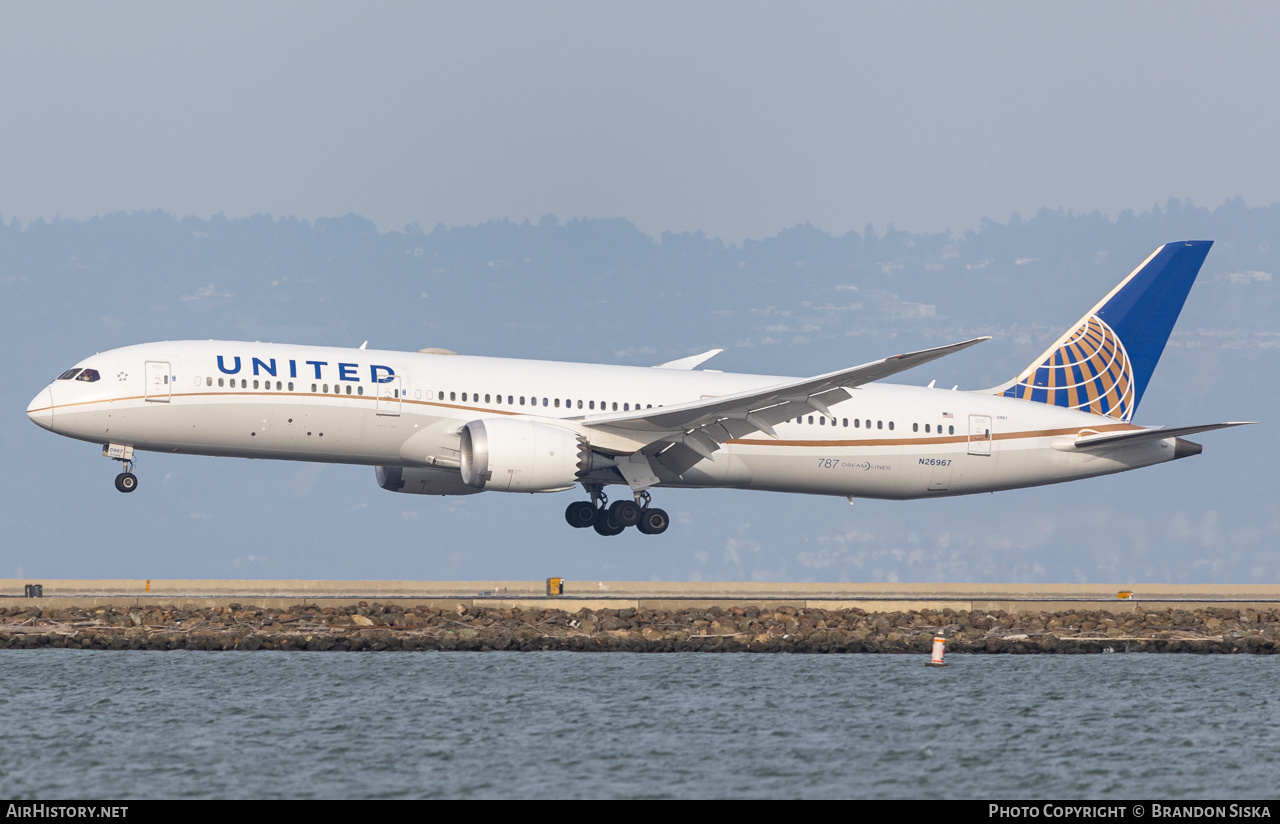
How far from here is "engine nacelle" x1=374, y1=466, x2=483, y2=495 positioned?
44469 millimetres

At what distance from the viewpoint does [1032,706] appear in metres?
33.6

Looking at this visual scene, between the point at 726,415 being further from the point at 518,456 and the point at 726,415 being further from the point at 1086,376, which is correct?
the point at 1086,376

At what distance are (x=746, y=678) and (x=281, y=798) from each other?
1434 cm

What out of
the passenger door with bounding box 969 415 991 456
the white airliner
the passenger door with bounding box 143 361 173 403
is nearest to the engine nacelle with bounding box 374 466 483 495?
the white airliner

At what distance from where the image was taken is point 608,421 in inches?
1608

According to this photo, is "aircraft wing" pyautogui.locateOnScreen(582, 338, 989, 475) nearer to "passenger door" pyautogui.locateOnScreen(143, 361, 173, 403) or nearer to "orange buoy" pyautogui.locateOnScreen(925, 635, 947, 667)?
"orange buoy" pyautogui.locateOnScreen(925, 635, 947, 667)

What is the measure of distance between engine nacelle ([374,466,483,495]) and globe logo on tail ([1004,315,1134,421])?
17242mm

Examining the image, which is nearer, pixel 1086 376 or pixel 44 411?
pixel 44 411

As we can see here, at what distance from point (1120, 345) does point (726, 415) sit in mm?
16379

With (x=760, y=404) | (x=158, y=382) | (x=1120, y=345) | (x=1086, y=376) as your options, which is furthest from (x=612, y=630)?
(x=1120, y=345)

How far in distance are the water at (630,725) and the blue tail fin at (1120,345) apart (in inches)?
418

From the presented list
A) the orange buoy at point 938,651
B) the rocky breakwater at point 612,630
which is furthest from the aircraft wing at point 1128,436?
the orange buoy at point 938,651

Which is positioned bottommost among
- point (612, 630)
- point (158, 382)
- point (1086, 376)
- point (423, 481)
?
point (612, 630)

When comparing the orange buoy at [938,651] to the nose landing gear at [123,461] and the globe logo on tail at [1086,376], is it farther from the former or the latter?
the nose landing gear at [123,461]
